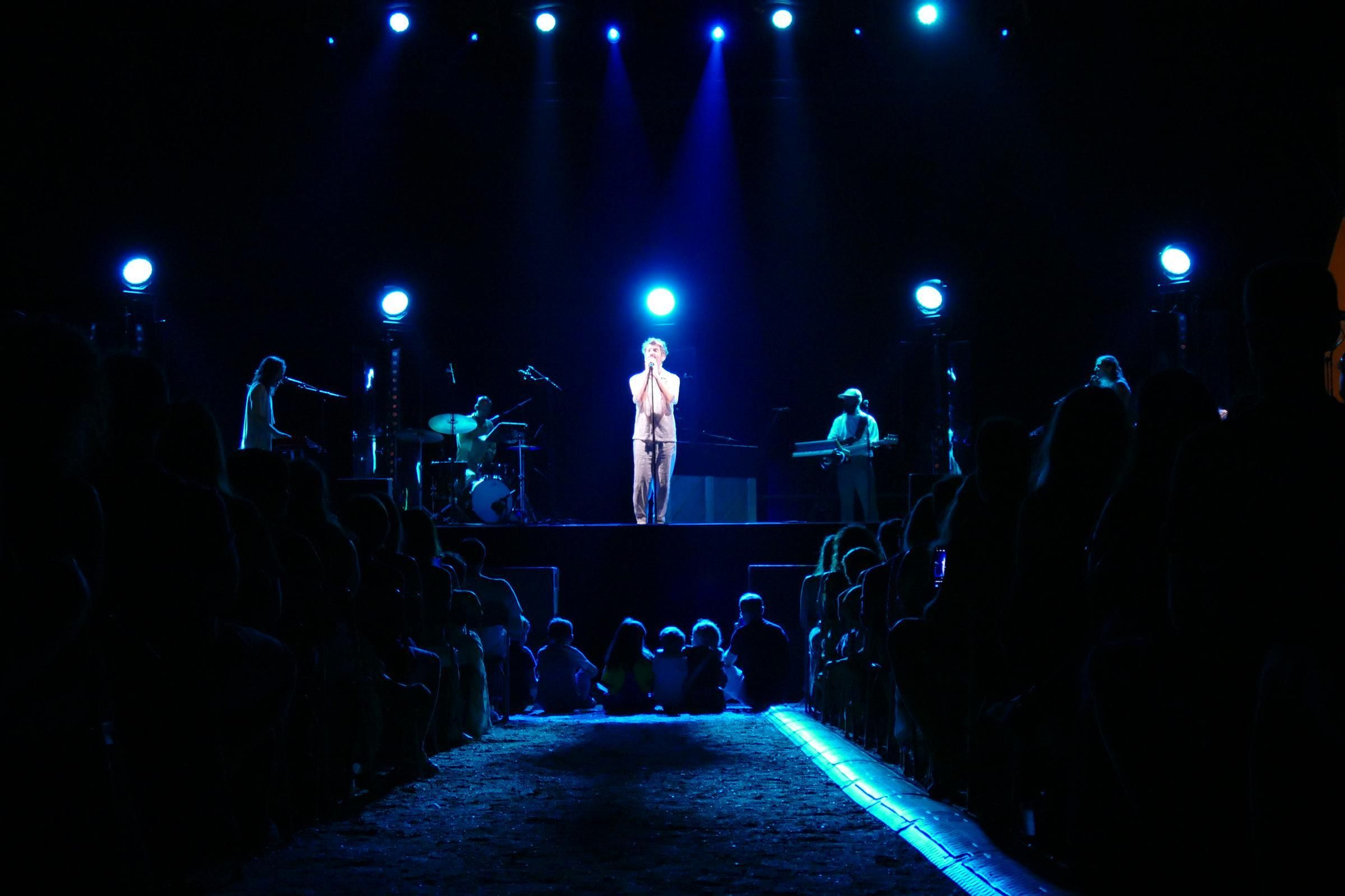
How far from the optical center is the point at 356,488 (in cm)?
798

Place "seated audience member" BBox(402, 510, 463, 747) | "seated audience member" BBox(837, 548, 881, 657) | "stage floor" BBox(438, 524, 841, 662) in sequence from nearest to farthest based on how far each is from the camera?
"seated audience member" BBox(402, 510, 463, 747)
"seated audience member" BBox(837, 548, 881, 657)
"stage floor" BBox(438, 524, 841, 662)

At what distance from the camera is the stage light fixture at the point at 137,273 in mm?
11375

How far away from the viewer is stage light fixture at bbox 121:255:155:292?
448 inches

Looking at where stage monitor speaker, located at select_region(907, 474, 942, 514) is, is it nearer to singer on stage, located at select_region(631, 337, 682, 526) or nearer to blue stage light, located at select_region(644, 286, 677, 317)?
singer on stage, located at select_region(631, 337, 682, 526)

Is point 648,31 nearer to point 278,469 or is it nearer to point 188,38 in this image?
point 188,38

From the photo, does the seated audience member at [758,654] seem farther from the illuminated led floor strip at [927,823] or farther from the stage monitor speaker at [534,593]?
the illuminated led floor strip at [927,823]

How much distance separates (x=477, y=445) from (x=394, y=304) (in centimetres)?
178

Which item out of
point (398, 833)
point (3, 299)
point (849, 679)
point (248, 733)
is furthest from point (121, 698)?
point (3, 299)

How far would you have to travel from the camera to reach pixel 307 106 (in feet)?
38.6

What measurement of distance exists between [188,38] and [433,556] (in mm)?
7706

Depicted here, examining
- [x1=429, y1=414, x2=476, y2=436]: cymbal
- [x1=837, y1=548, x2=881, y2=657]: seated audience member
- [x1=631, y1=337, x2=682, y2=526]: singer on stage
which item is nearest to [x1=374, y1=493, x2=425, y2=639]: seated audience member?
[x1=837, y1=548, x2=881, y2=657]: seated audience member

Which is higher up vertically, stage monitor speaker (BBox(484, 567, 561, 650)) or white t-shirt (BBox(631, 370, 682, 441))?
white t-shirt (BBox(631, 370, 682, 441))

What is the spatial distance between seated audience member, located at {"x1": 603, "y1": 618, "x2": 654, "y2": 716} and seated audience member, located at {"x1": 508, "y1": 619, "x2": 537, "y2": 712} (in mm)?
568

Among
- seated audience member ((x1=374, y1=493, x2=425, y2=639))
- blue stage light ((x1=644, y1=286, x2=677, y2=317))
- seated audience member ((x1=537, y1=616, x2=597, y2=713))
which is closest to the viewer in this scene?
seated audience member ((x1=374, y1=493, x2=425, y2=639))
